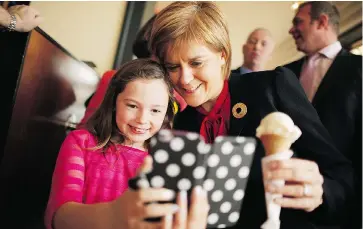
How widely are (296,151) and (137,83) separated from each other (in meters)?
0.32

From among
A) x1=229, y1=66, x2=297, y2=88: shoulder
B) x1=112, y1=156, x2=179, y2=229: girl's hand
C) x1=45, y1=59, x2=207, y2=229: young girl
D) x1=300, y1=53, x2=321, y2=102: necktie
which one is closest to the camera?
x1=112, y1=156, x2=179, y2=229: girl's hand

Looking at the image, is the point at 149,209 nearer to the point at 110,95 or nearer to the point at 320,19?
the point at 110,95

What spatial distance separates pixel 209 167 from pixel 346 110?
0.49 m

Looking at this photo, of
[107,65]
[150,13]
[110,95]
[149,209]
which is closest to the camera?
[149,209]

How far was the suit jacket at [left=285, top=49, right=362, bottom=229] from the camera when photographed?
538 mm

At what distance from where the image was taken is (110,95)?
2.34 ft

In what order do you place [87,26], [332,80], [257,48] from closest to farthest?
[332,80]
[257,48]
[87,26]

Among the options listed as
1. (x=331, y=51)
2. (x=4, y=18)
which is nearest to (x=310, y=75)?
(x=331, y=51)

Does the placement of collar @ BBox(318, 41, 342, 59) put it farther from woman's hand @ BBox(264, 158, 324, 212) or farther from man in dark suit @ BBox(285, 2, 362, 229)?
woman's hand @ BBox(264, 158, 324, 212)

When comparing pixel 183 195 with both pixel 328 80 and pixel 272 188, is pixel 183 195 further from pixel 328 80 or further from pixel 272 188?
pixel 328 80

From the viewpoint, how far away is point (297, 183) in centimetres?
44

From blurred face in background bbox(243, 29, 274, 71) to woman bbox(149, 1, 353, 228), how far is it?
2.50ft

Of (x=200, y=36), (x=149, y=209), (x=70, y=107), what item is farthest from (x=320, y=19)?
(x=149, y=209)

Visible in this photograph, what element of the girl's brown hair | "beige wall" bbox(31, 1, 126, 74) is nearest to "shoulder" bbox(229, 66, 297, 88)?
the girl's brown hair
